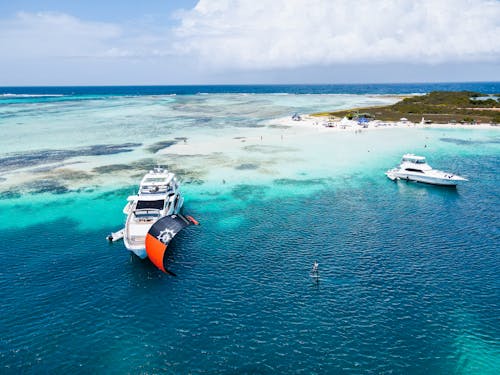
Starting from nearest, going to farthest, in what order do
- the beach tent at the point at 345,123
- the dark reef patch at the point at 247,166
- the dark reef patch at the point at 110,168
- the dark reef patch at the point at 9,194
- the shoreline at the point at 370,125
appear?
the dark reef patch at the point at 9,194 < the dark reef patch at the point at 110,168 < the dark reef patch at the point at 247,166 < the shoreline at the point at 370,125 < the beach tent at the point at 345,123

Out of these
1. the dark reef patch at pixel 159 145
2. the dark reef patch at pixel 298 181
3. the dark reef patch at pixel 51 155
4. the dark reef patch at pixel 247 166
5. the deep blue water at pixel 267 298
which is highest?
the dark reef patch at pixel 159 145

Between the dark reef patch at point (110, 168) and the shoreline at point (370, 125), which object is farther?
the shoreline at point (370, 125)

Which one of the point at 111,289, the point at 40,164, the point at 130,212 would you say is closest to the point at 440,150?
the point at 130,212

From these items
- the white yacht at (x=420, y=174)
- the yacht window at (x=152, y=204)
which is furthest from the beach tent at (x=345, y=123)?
the yacht window at (x=152, y=204)

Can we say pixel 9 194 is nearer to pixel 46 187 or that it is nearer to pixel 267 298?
pixel 46 187

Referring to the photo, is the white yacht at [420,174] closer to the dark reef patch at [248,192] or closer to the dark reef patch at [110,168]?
the dark reef patch at [248,192]

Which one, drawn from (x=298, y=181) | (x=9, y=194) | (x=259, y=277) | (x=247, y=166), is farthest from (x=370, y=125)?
(x=9, y=194)

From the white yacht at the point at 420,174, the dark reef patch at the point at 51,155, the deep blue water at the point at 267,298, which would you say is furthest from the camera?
the dark reef patch at the point at 51,155
